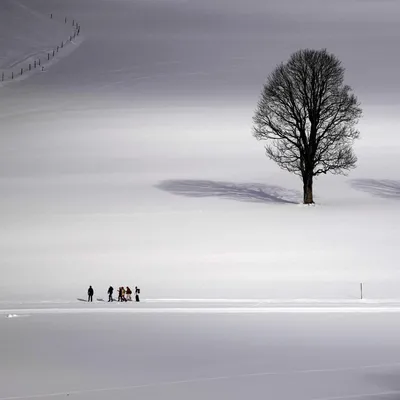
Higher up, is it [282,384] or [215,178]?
[215,178]

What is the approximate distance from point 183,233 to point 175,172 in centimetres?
2325

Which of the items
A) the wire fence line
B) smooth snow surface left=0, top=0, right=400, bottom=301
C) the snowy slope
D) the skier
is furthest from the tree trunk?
the snowy slope

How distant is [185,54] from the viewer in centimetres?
12275

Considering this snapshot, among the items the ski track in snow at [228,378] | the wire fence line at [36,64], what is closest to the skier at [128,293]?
the ski track in snow at [228,378]

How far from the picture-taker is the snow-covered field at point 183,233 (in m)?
26.7

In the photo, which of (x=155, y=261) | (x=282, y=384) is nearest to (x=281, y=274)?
(x=155, y=261)

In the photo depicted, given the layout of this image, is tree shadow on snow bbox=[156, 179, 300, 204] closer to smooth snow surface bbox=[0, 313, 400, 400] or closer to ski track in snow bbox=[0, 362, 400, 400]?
smooth snow surface bbox=[0, 313, 400, 400]

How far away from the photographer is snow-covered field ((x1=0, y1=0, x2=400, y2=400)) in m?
26.7

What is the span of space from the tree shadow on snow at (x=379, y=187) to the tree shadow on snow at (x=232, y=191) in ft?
11.8

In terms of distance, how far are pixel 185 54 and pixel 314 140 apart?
2509 inches

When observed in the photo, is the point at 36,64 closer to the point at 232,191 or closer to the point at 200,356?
the point at 232,191

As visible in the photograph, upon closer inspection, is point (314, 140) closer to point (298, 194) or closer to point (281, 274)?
point (298, 194)

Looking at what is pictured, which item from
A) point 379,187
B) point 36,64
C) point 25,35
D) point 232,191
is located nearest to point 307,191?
point 232,191

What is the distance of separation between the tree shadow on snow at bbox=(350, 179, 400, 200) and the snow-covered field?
0.55 feet
